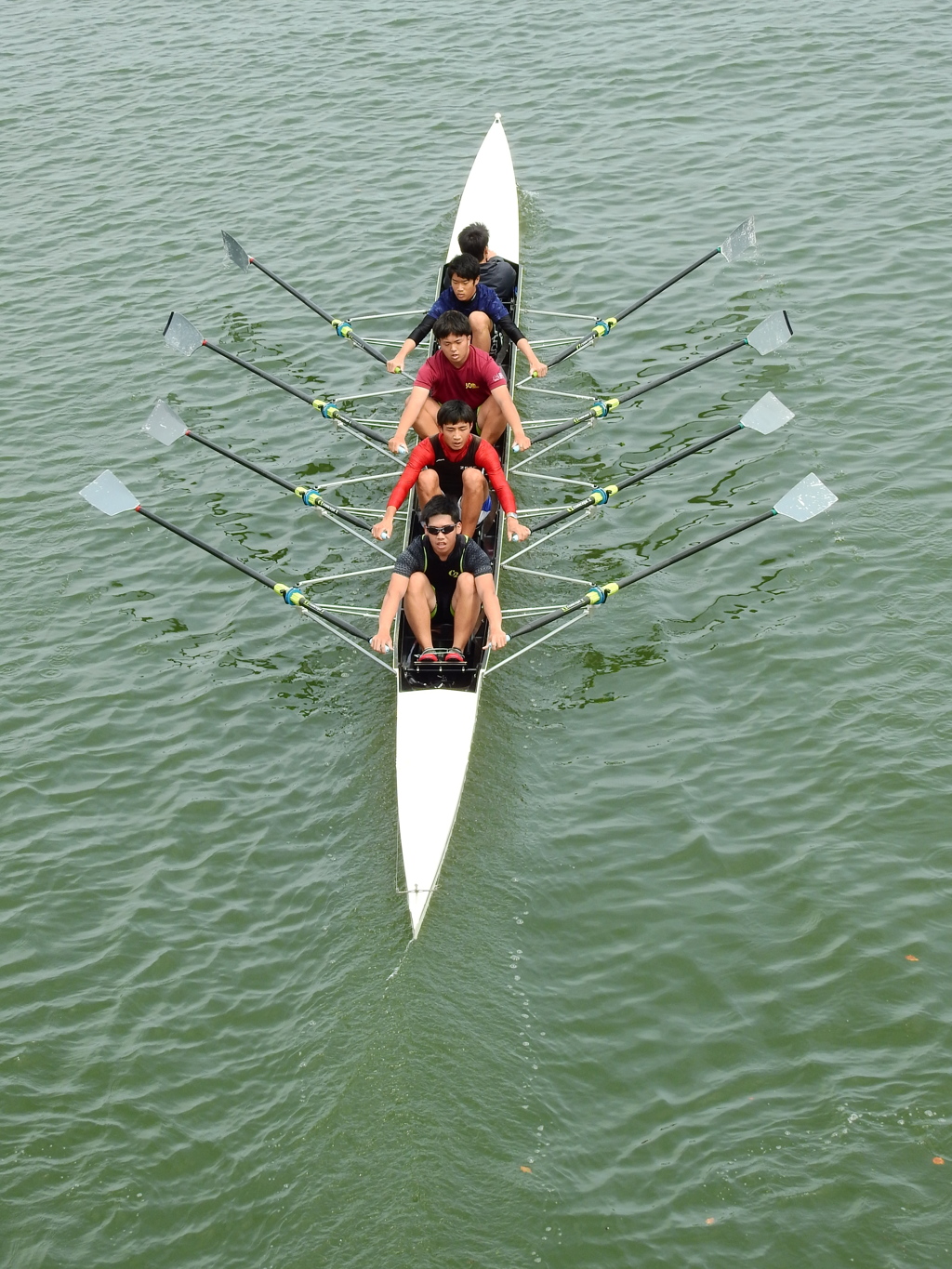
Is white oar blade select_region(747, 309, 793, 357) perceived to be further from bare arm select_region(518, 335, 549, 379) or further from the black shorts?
the black shorts

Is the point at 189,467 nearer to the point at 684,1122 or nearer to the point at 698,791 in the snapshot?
the point at 698,791

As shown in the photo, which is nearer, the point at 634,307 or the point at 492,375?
the point at 492,375

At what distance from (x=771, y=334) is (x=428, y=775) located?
648 cm

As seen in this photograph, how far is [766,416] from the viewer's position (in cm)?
1148

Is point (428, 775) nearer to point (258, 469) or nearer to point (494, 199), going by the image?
point (258, 469)

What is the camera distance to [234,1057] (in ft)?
24.4

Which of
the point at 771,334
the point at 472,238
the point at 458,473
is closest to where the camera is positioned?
the point at 458,473

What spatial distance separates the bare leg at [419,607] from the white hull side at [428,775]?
46 centimetres

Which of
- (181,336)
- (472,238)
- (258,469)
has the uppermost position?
(472,238)

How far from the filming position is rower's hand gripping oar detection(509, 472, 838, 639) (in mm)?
9953

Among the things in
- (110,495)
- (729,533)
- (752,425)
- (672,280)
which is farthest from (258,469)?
(672,280)

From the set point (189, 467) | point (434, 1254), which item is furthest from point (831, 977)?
point (189, 467)

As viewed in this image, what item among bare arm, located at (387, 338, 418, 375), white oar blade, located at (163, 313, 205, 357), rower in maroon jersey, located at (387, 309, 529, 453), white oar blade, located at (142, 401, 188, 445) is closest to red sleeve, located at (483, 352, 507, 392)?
rower in maroon jersey, located at (387, 309, 529, 453)

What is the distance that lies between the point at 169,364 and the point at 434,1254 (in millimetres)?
11096
